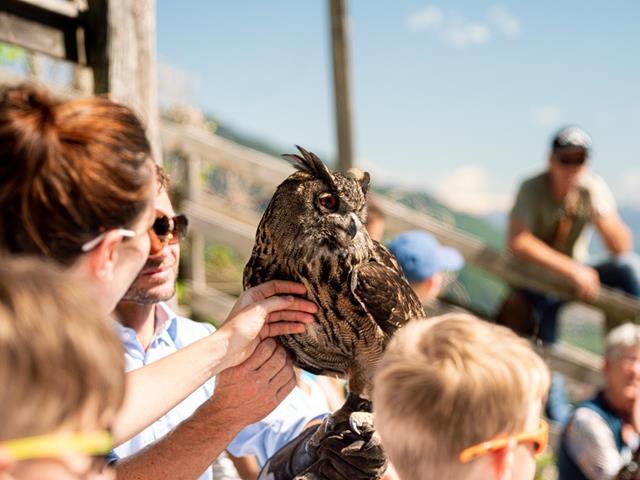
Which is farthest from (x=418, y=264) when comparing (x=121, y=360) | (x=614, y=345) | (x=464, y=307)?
(x=121, y=360)

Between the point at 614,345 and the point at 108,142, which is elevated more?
the point at 108,142

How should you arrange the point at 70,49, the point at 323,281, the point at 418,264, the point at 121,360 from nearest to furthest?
the point at 121,360 < the point at 323,281 < the point at 70,49 < the point at 418,264

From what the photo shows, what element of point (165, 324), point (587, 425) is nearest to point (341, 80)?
point (587, 425)

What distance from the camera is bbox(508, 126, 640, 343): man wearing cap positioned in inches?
171

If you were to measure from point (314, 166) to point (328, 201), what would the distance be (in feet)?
0.31

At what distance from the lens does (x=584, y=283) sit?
4387 mm

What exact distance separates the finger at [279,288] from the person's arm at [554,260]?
9.60 ft

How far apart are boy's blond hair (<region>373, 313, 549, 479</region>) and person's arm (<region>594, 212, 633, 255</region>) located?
10.9 ft

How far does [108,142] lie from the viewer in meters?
1.39

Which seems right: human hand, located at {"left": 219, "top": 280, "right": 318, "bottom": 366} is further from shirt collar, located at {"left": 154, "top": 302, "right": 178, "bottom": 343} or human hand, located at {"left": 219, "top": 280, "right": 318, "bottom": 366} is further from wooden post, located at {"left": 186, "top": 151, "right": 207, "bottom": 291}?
wooden post, located at {"left": 186, "top": 151, "right": 207, "bottom": 291}

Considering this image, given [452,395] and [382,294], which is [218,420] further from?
[452,395]

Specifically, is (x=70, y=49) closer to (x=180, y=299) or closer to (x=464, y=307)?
(x=180, y=299)

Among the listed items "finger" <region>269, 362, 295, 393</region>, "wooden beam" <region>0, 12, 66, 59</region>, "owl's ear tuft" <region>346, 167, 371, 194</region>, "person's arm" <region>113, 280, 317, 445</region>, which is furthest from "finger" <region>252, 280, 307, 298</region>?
"wooden beam" <region>0, 12, 66, 59</region>

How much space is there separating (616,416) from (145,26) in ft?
8.95
